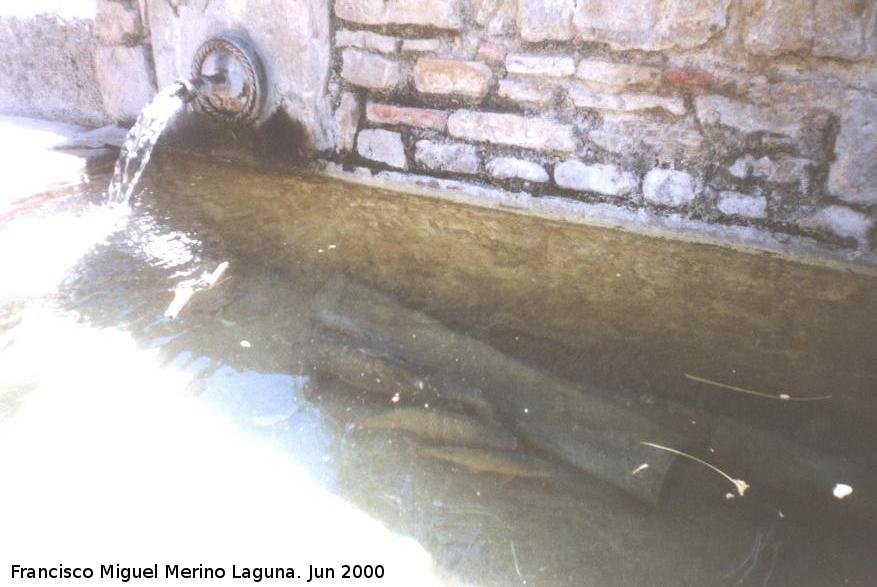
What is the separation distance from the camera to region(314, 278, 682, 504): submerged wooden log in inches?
48.8

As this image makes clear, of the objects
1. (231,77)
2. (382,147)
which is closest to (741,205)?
(382,147)

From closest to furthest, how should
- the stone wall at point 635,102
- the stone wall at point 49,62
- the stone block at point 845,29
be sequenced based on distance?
the stone block at point 845,29
the stone wall at point 635,102
the stone wall at point 49,62

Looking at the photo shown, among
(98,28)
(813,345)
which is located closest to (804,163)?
(813,345)

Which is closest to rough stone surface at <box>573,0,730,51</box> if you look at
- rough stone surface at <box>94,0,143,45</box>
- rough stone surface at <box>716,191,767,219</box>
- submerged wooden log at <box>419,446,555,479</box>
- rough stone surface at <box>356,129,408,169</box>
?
rough stone surface at <box>716,191,767,219</box>

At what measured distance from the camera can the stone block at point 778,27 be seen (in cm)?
179

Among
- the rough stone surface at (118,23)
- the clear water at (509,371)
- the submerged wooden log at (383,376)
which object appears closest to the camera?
the clear water at (509,371)

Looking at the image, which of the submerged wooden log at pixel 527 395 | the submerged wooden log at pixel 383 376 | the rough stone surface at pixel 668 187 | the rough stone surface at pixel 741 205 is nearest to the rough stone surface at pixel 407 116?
the rough stone surface at pixel 668 187

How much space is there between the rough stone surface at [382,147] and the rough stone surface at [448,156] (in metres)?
0.08

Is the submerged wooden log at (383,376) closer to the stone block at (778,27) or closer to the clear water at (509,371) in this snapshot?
the clear water at (509,371)

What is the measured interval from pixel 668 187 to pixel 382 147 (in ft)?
3.79

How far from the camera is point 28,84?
10.6 feet

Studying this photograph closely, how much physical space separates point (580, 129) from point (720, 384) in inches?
43.9

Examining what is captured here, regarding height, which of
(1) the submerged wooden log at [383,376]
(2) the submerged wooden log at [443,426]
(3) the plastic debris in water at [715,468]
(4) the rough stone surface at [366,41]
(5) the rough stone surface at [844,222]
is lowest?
(3) the plastic debris in water at [715,468]

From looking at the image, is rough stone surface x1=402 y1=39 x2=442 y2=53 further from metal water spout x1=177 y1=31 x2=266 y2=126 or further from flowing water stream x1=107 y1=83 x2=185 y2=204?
flowing water stream x1=107 y1=83 x2=185 y2=204
